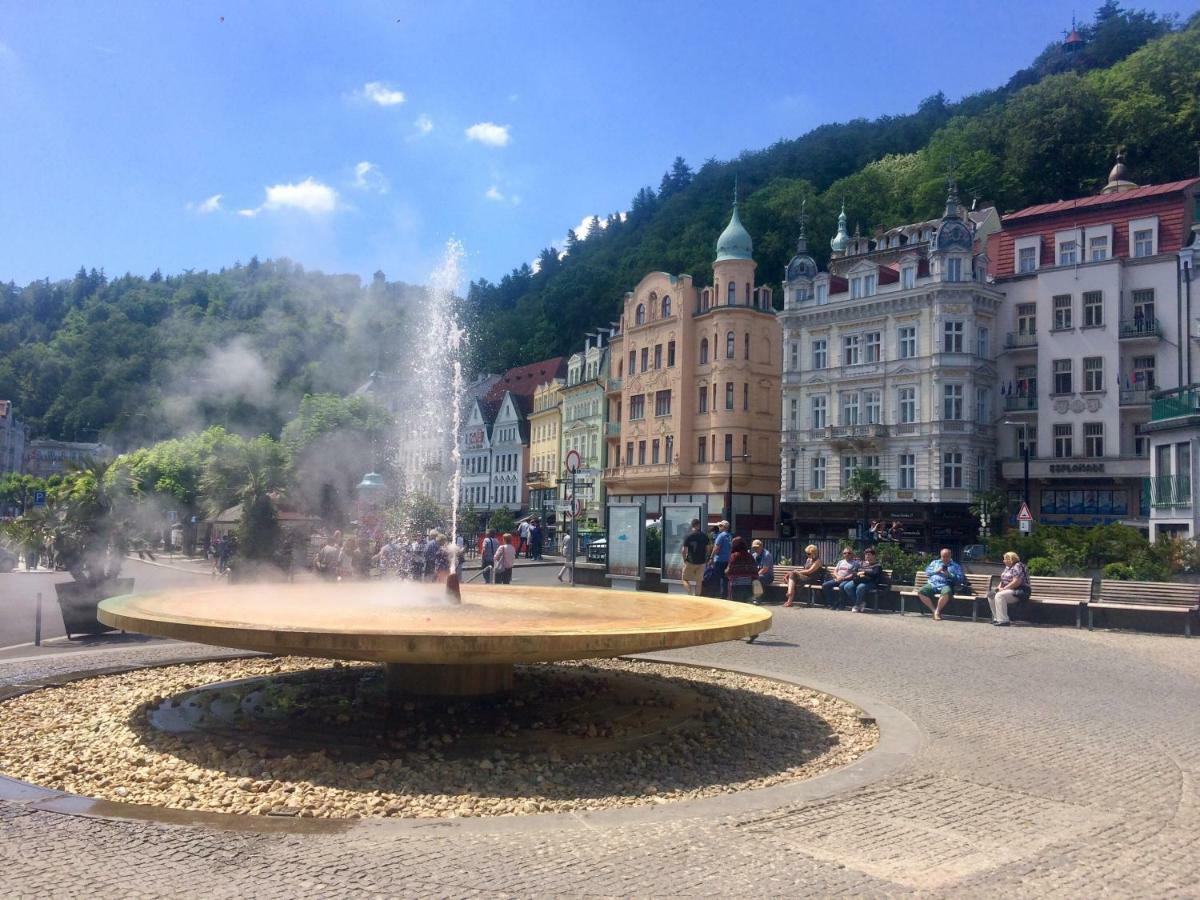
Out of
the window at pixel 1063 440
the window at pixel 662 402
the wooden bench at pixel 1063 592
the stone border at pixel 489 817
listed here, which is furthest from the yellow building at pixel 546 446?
the stone border at pixel 489 817

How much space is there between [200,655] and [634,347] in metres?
56.4

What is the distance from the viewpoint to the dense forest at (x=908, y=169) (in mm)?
69125

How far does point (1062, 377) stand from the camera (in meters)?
47.7

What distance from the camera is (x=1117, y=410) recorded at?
1793 inches

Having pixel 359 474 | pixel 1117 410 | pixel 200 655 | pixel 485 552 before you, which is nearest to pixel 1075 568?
pixel 485 552

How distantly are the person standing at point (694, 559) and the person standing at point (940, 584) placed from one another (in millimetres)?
4345

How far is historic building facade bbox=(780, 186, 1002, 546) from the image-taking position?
48.6 m

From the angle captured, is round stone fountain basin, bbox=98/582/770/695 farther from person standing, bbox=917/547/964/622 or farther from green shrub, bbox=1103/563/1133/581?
green shrub, bbox=1103/563/1133/581

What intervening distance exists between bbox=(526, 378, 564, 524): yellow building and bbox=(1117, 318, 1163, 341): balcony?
132 feet

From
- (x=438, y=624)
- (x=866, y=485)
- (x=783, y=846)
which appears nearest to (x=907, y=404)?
(x=866, y=485)

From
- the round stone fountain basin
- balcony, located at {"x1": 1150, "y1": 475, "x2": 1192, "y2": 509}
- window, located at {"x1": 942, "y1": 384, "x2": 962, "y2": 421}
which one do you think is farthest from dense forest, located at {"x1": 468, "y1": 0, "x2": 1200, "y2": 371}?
the round stone fountain basin

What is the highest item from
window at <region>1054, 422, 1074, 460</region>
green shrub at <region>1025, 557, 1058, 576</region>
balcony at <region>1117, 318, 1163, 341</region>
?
balcony at <region>1117, 318, 1163, 341</region>

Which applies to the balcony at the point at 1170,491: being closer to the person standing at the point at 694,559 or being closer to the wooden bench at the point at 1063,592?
the wooden bench at the point at 1063,592

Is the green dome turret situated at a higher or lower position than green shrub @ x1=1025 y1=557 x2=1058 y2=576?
higher
